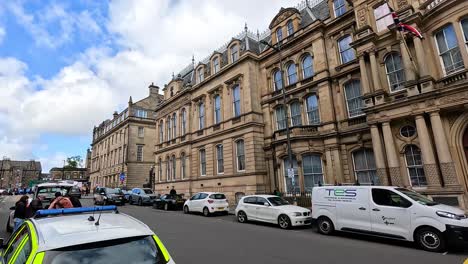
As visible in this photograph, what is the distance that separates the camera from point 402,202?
8945 millimetres

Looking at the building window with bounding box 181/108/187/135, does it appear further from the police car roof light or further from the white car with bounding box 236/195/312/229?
the police car roof light

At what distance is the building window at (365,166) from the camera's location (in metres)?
16.8

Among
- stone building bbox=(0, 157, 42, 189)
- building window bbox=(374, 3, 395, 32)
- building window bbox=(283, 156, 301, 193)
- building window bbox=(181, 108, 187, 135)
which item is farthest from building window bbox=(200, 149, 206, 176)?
stone building bbox=(0, 157, 42, 189)

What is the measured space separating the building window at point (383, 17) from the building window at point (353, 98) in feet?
12.3

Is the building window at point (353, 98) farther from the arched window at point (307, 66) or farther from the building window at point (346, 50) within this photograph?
the arched window at point (307, 66)

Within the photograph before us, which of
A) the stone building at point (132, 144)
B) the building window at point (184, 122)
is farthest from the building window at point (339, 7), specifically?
the stone building at point (132, 144)

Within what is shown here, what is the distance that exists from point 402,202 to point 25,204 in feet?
42.7

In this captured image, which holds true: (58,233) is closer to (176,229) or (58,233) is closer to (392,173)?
(176,229)

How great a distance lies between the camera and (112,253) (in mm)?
2729

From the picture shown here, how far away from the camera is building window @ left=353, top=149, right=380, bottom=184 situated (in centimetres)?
1683

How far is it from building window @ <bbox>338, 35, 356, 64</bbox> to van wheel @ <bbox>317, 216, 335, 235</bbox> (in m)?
12.6

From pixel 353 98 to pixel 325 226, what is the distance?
35.1 ft

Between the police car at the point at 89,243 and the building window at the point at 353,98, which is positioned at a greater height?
the building window at the point at 353,98

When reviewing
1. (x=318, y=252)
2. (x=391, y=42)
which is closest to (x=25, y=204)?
(x=318, y=252)
